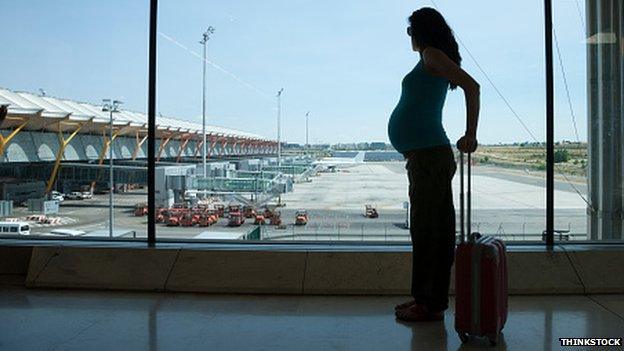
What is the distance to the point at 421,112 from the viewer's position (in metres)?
2.29

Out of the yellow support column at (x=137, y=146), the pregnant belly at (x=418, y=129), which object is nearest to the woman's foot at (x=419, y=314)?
the pregnant belly at (x=418, y=129)

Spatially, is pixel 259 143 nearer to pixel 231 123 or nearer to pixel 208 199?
pixel 231 123

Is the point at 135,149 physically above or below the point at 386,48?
below

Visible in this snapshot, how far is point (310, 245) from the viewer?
3447mm

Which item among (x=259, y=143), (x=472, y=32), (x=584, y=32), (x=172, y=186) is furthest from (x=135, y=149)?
(x=584, y=32)

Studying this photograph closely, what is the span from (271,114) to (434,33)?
1.89m

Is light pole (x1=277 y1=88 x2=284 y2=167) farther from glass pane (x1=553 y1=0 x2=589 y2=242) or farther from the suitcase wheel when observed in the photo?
the suitcase wheel

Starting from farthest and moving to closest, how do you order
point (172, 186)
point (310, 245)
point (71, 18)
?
point (71, 18) → point (172, 186) → point (310, 245)

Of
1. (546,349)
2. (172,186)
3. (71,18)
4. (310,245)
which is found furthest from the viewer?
(71,18)

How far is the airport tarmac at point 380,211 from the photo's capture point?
356cm

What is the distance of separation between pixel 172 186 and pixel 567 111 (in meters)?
2.87

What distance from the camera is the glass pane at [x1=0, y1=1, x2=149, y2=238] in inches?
146

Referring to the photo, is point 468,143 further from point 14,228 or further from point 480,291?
point 14,228

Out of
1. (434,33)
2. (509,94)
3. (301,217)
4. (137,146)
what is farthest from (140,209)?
(509,94)
